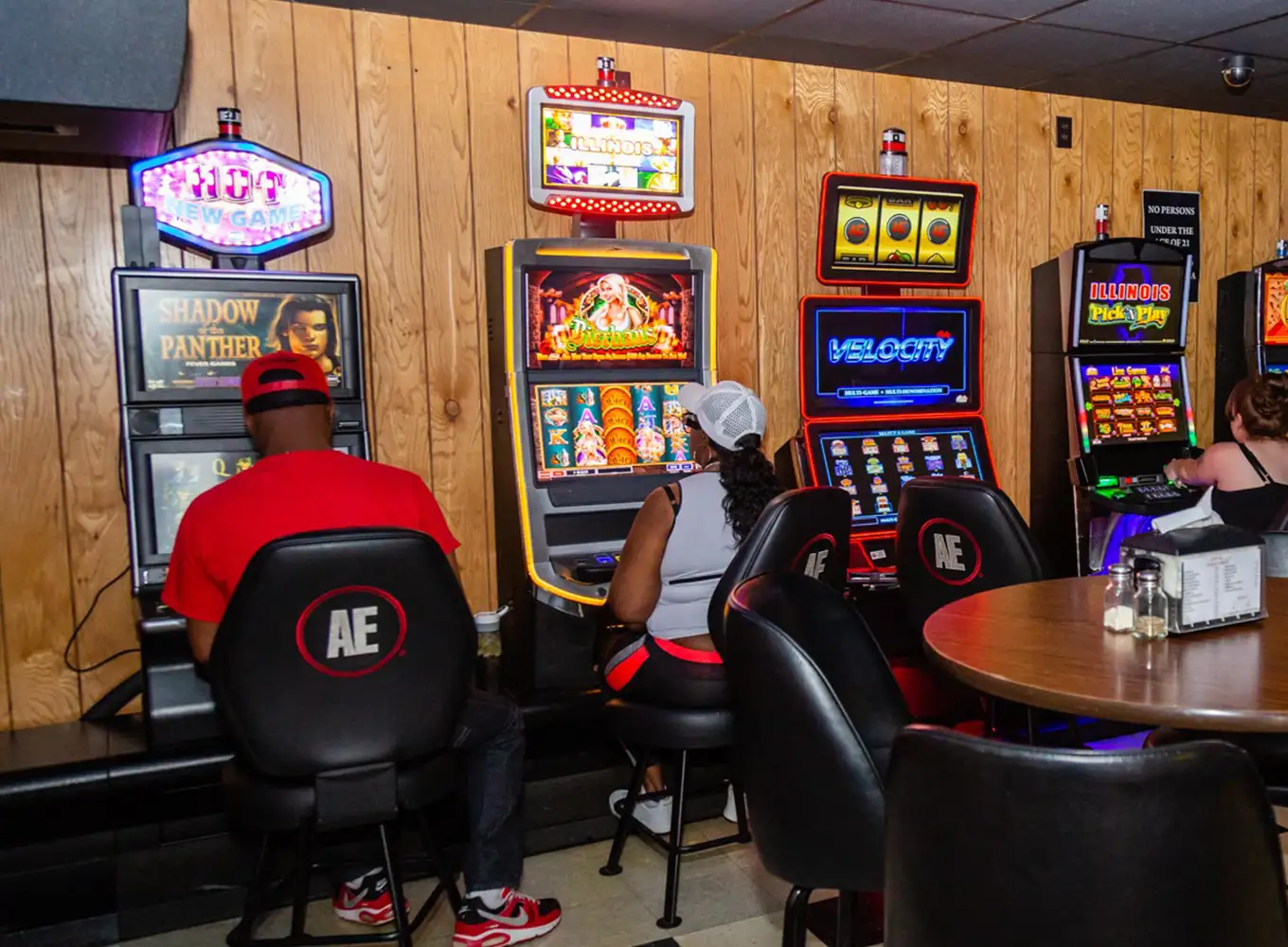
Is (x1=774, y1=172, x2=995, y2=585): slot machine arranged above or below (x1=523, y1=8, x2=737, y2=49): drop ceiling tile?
below

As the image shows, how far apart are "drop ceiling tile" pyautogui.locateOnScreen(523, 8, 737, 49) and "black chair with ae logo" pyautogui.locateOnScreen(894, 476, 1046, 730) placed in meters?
1.90

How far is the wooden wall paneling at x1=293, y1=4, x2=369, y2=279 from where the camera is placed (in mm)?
3463

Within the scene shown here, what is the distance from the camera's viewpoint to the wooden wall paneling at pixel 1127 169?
4.94m

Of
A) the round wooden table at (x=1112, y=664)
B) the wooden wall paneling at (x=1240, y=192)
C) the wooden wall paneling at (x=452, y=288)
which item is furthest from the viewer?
the wooden wall paneling at (x=1240, y=192)

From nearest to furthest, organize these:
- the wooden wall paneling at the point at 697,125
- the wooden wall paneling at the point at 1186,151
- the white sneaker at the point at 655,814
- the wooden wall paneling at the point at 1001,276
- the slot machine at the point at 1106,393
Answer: the white sneaker at the point at 655,814
the wooden wall paneling at the point at 697,125
the slot machine at the point at 1106,393
the wooden wall paneling at the point at 1001,276
the wooden wall paneling at the point at 1186,151

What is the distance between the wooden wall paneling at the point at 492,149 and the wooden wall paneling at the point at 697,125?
52 cm

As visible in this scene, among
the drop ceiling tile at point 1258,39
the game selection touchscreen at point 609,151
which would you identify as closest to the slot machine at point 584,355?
the game selection touchscreen at point 609,151

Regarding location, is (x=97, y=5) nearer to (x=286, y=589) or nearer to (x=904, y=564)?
(x=286, y=589)

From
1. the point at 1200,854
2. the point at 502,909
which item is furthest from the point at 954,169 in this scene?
the point at 1200,854

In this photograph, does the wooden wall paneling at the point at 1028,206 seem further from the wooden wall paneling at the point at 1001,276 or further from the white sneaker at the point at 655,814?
the white sneaker at the point at 655,814

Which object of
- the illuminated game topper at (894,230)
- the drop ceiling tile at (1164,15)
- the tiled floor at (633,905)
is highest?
the drop ceiling tile at (1164,15)

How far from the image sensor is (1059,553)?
14.6 ft

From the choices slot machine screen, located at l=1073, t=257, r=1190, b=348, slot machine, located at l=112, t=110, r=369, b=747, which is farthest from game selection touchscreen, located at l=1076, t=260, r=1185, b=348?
slot machine, located at l=112, t=110, r=369, b=747

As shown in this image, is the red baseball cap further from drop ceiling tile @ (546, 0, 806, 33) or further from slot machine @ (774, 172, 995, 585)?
slot machine @ (774, 172, 995, 585)
